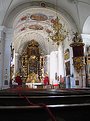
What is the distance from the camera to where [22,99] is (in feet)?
8.61

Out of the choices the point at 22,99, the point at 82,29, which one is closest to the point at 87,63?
the point at 82,29

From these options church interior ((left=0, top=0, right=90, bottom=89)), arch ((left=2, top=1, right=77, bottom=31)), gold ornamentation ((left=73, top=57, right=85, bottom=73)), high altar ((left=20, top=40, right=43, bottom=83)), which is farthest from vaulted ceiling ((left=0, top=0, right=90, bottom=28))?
high altar ((left=20, top=40, right=43, bottom=83))

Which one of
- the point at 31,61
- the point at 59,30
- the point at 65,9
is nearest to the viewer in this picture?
the point at 59,30

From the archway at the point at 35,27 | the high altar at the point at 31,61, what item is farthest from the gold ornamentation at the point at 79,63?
the high altar at the point at 31,61

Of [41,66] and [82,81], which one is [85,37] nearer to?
[82,81]

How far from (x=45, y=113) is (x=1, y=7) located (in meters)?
9.67

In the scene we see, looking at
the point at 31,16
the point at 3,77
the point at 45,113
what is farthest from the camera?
the point at 31,16

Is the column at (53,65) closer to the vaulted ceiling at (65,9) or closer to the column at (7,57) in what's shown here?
the vaulted ceiling at (65,9)

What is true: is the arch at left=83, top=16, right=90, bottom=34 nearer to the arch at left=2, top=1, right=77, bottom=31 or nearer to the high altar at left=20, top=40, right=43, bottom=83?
the arch at left=2, top=1, right=77, bottom=31

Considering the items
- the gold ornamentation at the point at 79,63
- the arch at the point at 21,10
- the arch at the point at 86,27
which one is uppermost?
the arch at the point at 21,10

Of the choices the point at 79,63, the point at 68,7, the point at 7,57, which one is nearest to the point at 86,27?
the point at 68,7

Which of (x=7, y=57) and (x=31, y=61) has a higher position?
(x=31, y=61)

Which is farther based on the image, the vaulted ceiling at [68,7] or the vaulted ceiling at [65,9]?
the vaulted ceiling at [65,9]

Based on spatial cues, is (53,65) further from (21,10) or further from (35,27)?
(21,10)
